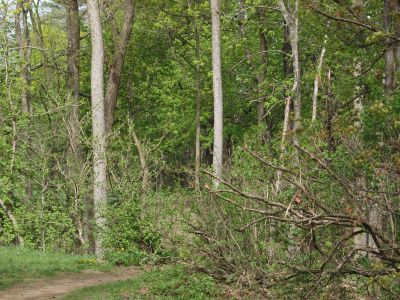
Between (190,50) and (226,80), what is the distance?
7.88 feet

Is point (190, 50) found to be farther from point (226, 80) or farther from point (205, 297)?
point (205, 297)

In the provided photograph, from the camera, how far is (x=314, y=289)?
682cm

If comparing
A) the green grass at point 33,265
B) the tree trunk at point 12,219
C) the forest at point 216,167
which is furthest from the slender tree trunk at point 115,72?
the green grass at point 33,265

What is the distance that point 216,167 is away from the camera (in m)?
13.5

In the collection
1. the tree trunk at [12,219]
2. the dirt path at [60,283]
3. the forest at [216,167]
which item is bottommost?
the dirt path at [60,283]

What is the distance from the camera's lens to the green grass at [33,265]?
11609mm

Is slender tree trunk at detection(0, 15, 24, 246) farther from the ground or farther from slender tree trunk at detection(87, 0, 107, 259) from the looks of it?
the ground

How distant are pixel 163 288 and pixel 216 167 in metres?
4.09

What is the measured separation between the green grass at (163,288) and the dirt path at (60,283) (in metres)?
0.46

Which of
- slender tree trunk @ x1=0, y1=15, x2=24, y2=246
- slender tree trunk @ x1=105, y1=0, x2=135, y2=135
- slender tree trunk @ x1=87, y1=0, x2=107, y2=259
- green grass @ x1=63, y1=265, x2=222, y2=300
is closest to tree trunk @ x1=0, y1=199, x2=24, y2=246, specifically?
slender tree trunk @ x1=0, y1=15, x2=24, y2=246

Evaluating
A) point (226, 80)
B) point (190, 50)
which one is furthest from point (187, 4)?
point (226, 80)

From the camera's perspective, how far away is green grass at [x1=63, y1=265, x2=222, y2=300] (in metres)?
9.61

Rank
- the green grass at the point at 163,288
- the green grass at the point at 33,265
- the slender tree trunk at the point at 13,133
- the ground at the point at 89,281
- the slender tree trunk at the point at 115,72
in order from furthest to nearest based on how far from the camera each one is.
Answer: the slender tree trunk at the point at 115,72 < the slender tree trunk at the point at 13,133 < the green grass at the point at 33,265 < the ground at the point at 89,281 < the green grass at the point at 163,288

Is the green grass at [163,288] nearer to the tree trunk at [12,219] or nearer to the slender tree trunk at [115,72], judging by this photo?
the tree trunk at [12,219]
